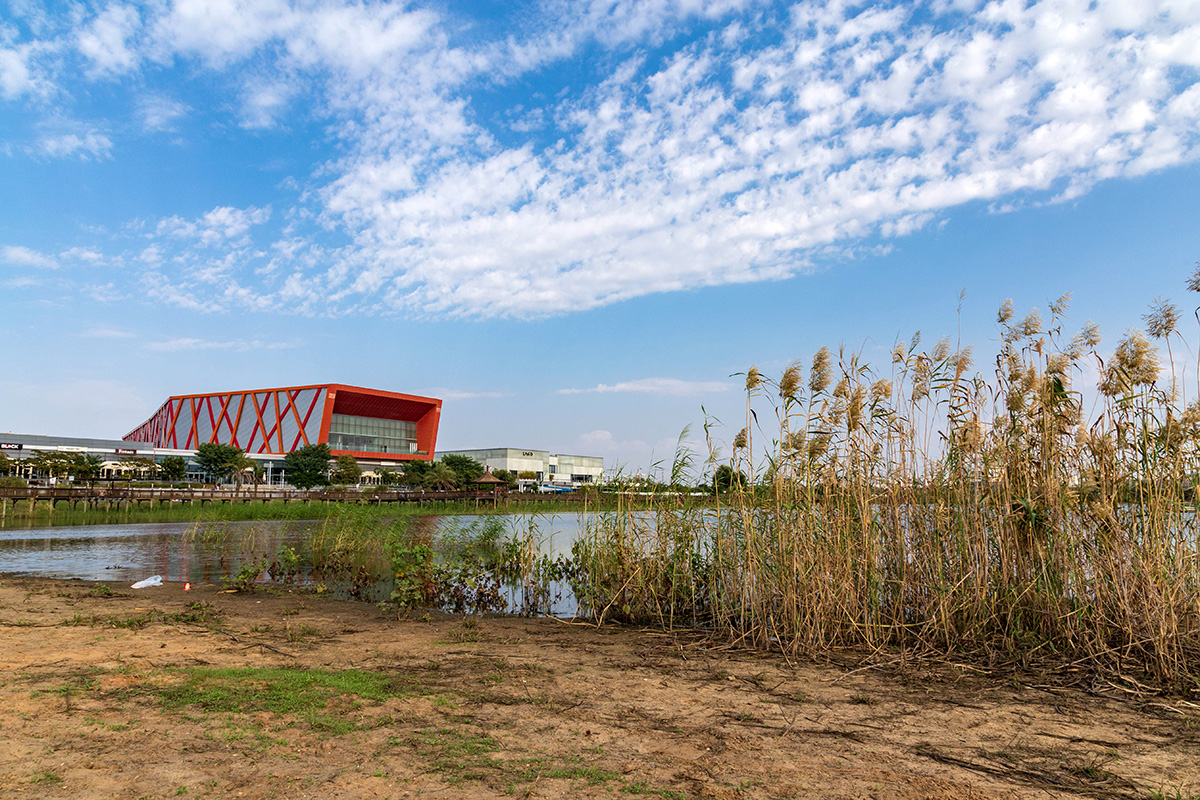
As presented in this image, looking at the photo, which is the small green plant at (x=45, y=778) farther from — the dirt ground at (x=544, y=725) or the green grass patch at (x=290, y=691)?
the green grass patch at (x=290, y=691)

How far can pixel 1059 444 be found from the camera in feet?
18.7

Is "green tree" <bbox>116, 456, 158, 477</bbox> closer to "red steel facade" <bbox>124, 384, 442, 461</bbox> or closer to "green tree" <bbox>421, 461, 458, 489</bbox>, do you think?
"red steel facade" <bbox>124, 384, 442, 461</bbox>

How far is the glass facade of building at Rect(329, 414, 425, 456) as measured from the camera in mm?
79062

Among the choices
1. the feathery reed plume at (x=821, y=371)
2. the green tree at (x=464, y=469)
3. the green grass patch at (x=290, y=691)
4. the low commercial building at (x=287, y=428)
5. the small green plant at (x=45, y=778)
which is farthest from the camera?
the low commercial building at (x=287, y=428)

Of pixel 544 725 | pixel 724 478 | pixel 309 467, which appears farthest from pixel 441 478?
pixel 544 725

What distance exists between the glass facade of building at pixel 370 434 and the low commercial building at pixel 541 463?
29.4 feet

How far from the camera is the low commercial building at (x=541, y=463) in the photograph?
98.1 m

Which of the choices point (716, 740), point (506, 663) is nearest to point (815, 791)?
point (716, 740)

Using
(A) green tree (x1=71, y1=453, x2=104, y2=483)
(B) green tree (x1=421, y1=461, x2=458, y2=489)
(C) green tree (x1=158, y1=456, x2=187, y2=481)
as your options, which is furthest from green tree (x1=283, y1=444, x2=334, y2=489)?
(A) green tree (x1=71, y1=453, x2=104, y2=483)

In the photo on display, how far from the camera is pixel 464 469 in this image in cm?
6203

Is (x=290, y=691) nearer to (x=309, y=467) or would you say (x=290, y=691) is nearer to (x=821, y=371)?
(x=821, y=371)

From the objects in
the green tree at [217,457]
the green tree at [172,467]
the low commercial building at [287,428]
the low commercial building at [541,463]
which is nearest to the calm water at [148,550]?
the green tree at [172,467]

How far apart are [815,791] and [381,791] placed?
6.48 feet

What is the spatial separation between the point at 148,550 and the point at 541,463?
280 ft
